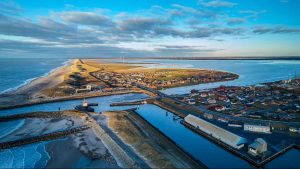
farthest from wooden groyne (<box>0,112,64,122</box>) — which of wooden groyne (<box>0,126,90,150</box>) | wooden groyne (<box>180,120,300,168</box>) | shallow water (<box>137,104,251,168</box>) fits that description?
wooden groyne (<box>180,120,300,168</box>)

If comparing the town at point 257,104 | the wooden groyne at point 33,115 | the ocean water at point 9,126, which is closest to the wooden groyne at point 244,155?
the town at point 257,104

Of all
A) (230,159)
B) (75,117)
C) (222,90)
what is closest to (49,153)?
(75,117)

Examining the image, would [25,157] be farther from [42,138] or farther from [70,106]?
[70,106]

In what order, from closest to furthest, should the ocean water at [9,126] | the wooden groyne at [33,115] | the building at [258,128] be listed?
the building at [258,128]
the ocean water at [9,126]
the wooden groyne at [33,115]

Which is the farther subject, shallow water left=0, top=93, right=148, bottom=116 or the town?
shallow water left=0, top=93, right=148, bottom=116

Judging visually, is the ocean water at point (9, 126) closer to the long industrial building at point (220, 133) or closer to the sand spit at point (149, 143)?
the sand spit at point (149, 143)

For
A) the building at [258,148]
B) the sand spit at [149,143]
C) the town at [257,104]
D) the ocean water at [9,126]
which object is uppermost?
the town at [257,104]

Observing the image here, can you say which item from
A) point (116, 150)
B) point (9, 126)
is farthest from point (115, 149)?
point (9, 126)

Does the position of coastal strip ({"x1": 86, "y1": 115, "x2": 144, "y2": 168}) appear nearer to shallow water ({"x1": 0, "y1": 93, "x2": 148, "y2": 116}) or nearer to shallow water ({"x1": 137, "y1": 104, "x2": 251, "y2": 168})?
shallow water ({"x1": 137, "y1": 104, "x2": 251, "y2": 168})

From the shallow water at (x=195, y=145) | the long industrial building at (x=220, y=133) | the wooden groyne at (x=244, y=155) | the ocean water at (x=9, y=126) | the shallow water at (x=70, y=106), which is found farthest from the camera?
the shallow water at (x=70, y=106)
